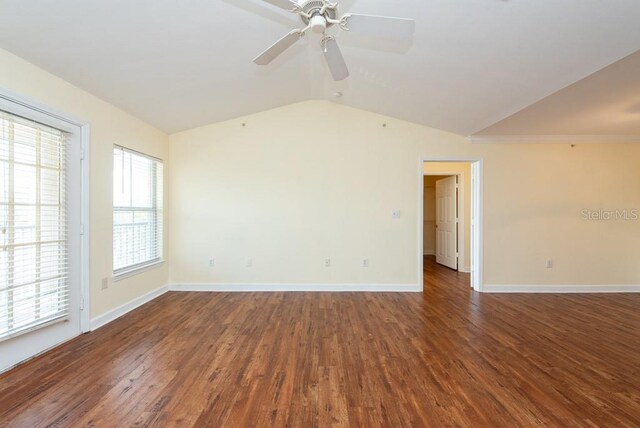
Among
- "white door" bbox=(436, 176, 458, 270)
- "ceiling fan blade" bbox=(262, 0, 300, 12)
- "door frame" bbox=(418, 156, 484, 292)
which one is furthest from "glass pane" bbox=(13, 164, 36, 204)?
"white door" bbox=(436, 176, 458, 270)

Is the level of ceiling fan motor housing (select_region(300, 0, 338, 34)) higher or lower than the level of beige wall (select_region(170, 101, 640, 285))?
higher

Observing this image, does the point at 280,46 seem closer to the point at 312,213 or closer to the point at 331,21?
the point at 331,21

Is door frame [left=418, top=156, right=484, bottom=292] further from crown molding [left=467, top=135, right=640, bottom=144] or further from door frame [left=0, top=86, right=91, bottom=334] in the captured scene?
door frame [left=0, top=86, right=91, bottom=334]

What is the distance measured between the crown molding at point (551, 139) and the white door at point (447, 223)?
1.64 meters

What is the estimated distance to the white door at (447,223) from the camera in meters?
6.36

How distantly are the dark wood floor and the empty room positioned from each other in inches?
0.9

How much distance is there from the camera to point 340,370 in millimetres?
2312

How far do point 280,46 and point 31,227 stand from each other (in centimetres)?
253

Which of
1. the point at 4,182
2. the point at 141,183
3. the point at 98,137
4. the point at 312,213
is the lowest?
the point at 312,213

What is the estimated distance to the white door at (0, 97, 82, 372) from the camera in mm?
2297

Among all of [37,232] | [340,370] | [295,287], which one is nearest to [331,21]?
[340,370]

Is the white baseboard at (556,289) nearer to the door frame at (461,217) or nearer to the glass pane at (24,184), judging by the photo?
the door frame at (461,217)

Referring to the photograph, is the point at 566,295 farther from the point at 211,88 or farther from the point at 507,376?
the point at 211,88

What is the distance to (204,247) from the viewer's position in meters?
4.76
